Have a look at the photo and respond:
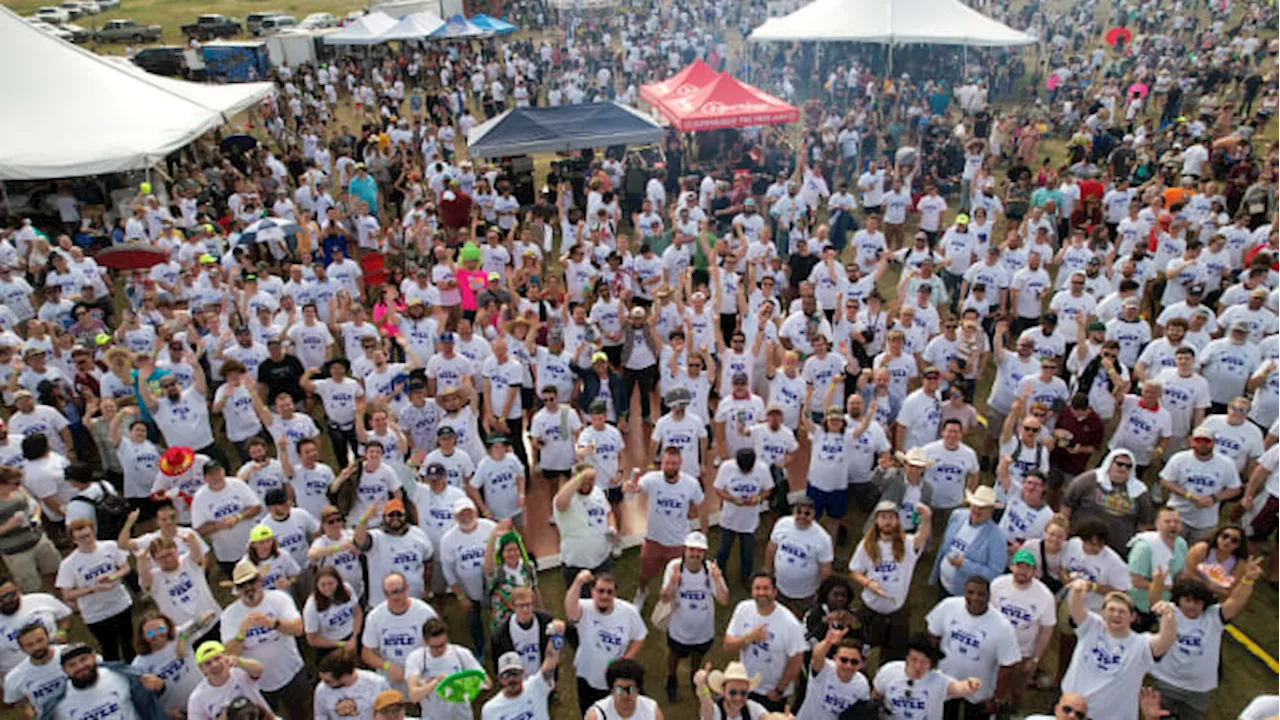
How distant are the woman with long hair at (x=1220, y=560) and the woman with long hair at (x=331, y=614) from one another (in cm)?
594

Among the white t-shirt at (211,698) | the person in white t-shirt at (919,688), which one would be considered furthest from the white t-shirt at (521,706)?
the person in white t-shirt at (919,688)

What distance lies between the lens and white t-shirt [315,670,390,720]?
533 centimetres

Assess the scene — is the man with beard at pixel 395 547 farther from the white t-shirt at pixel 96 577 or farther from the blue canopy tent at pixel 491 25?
the blue canopy tent at pixel 491 25

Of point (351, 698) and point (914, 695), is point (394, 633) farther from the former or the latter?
point (914, 695)

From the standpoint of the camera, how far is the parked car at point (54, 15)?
45.6m

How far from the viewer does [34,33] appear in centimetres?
1864

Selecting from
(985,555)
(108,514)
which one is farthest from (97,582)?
(985,555)

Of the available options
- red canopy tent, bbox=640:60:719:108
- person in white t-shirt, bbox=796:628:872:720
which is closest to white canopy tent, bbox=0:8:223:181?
red canopy tent, bbox=640:60:719:108

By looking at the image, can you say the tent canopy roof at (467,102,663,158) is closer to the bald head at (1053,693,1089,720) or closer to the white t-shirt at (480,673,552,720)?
the white t-shirt at (480,673,552,720)

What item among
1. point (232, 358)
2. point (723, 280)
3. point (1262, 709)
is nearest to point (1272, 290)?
point (723, 280)

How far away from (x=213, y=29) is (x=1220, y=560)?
50813 mm

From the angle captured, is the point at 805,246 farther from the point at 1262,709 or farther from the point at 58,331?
the point at 58,331

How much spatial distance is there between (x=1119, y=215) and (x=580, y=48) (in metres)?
26.8

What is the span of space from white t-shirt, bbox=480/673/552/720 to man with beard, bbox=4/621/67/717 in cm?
281
